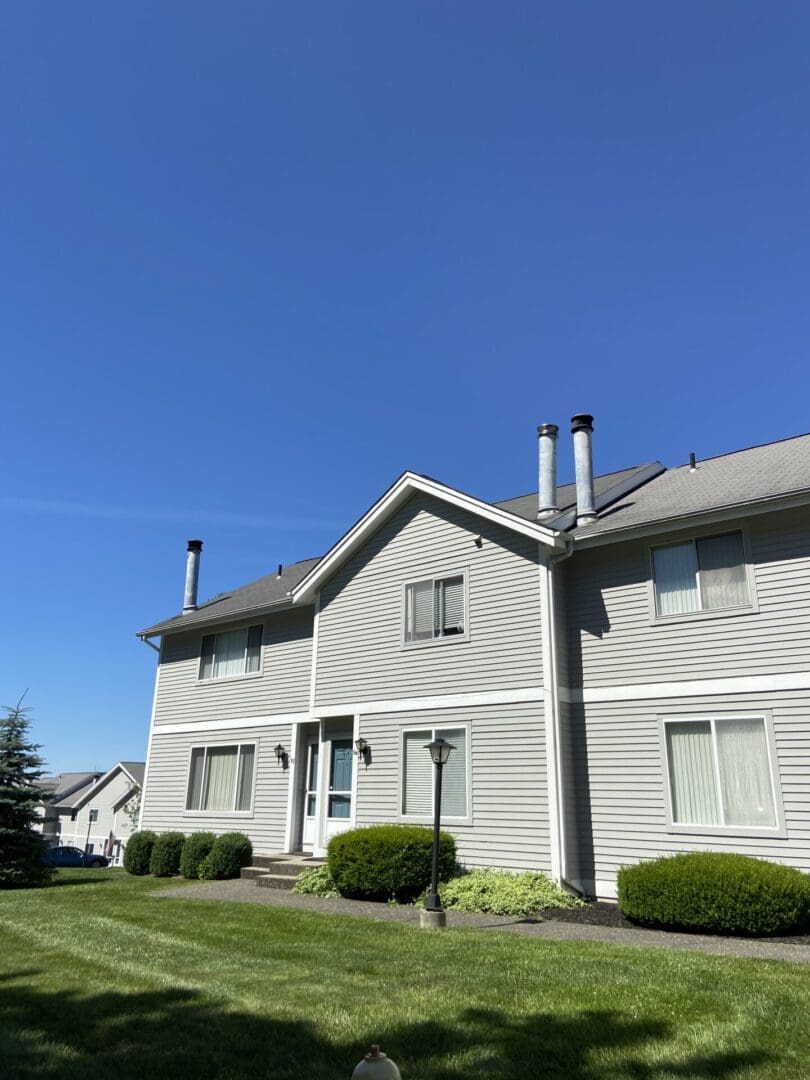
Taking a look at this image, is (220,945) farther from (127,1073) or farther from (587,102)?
(587,102)

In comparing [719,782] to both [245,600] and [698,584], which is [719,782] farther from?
[245,600]

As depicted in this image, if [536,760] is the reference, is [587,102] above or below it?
above

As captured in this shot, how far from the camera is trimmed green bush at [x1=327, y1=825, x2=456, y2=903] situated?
40.5ft

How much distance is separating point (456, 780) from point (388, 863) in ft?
6.99

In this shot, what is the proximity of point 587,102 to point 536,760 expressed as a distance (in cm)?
1077

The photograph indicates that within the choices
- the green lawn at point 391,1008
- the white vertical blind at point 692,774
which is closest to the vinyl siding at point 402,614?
the white vertical blind at point 692,774

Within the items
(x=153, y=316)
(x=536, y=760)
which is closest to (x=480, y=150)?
(x=153, y=316)

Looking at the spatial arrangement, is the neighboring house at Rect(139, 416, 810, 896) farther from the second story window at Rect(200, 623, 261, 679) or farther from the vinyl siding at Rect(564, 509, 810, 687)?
the second story window at Rect(200, 623, 261, 679)

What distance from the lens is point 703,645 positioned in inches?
478

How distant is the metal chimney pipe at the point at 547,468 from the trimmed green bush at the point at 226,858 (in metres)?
9.55

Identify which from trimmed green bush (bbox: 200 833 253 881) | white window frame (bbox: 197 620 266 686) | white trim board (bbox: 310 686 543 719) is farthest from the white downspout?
white window frame (bbox: 197 620 266 686)

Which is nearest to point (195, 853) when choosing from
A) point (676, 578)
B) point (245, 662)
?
point (245, 662)

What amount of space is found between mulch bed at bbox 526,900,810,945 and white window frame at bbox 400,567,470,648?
4.89 metres

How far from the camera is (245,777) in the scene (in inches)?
727
